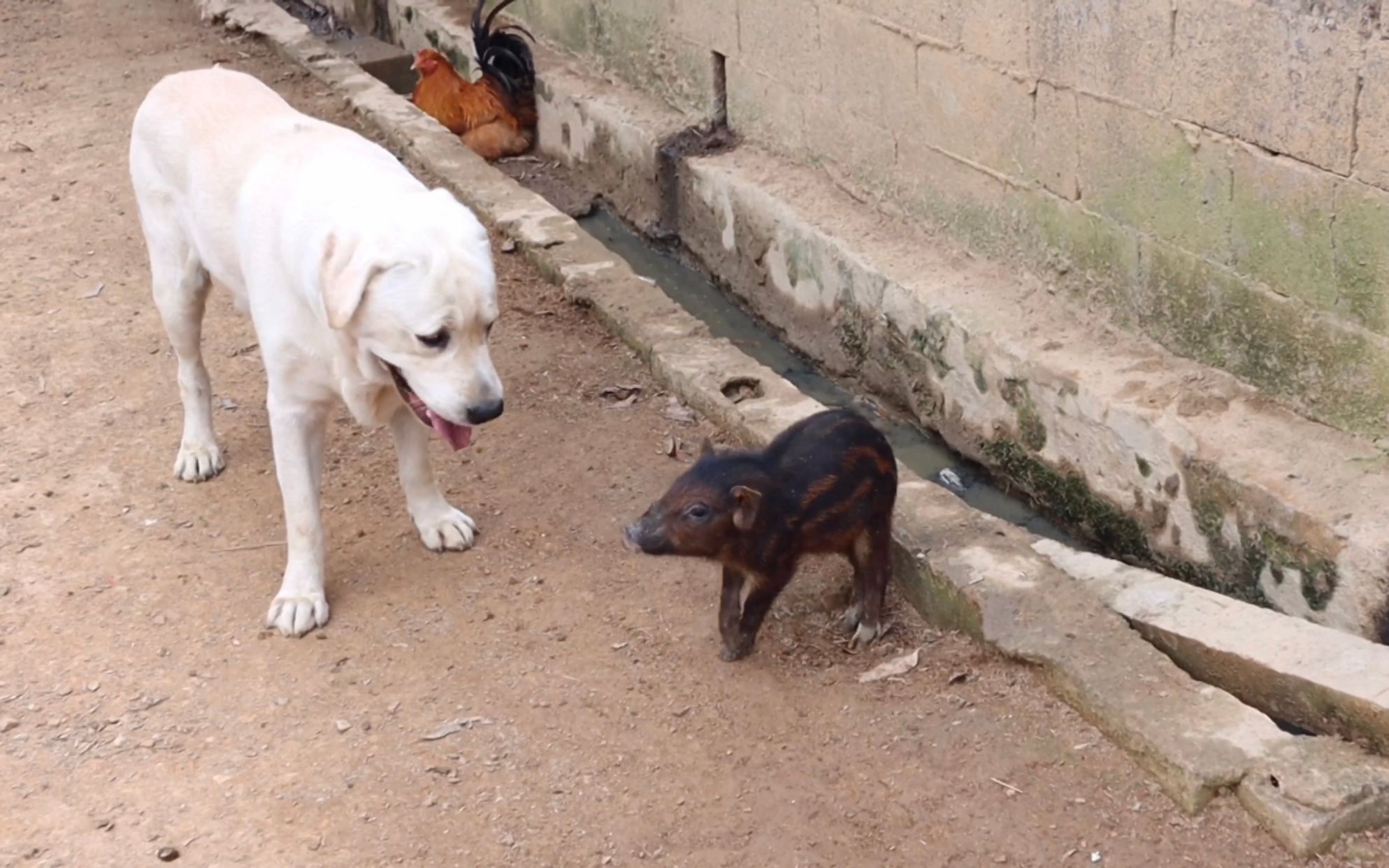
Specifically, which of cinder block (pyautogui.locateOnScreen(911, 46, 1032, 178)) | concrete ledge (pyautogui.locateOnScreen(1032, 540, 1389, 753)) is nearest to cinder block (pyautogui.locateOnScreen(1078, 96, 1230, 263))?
cinder block (pyautogui.locateOnScreen(911, 46, 1032, 178))

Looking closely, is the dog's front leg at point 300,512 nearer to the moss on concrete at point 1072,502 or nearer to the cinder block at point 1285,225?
the moss on concrete at point 1072,502

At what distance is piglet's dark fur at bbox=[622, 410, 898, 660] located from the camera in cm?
372

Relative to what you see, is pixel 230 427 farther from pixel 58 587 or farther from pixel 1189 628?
pixel 1189 628

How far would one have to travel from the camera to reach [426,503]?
4562 millimetres

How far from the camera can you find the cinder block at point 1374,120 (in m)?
3.93

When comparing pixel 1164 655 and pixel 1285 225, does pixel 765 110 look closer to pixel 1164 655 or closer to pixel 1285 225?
pixel 1285 225

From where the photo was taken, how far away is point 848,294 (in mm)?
6016

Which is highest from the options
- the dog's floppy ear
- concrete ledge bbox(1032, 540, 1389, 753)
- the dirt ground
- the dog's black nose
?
the dog's floppy ear

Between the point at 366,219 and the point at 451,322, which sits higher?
the point at 366,219

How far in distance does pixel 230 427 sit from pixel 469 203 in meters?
2.10

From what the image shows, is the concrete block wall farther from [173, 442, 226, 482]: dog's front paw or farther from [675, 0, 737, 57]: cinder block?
[173, 442, 226, 482]: dog's front paw

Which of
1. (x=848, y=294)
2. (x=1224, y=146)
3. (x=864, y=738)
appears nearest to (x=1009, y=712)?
(x=864, y=738)

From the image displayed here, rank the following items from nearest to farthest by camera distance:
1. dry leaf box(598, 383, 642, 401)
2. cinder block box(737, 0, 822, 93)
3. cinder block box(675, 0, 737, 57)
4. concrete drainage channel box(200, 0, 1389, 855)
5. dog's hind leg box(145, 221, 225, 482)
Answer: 1. concrete drainage channel box(200, 0, 1389, 855)
2. dog's hind leg box(145, 221, 225, 482)
3. dry leaf box(598, 383, 642, 401)
4. cinder block box(737, 0, 822, 93)
5. cinder block box(675, 0, 737, 57)

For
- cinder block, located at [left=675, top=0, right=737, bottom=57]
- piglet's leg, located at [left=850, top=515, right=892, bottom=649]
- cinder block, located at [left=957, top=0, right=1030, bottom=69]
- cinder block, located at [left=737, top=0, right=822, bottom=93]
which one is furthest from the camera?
cinder block, located at [left=675, top=0, right=737, bottom=57]
